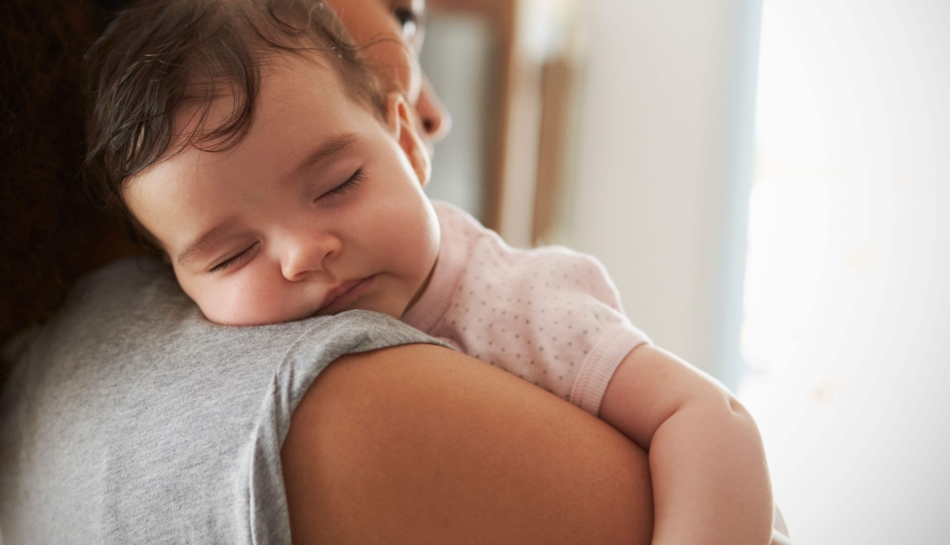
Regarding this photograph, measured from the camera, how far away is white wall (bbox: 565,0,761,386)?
2.08 m

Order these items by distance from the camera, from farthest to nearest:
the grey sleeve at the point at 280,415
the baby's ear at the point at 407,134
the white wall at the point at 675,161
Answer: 1. the white wall at the point at 675,161
2. the baby's ear at the point at 407,134
3. the grey sleeve at the point at 280,415

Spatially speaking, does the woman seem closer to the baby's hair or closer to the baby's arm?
the baby's arm

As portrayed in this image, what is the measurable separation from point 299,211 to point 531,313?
34 cm

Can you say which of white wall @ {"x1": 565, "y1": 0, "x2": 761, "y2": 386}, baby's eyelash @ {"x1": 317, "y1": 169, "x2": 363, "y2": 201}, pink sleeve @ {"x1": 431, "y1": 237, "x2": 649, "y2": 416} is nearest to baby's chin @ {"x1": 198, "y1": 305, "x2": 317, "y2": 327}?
baby's eyelash @ {"x1": 317, "y1": 169, "x2": 363, "y2": 201}

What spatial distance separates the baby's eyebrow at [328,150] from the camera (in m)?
0.74

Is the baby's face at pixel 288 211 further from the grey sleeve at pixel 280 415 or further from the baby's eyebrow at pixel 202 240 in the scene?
the grey sleeve at pixel 280 415

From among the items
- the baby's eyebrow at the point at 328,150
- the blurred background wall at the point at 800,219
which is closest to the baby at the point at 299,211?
the baby's eyebrow at the point at 328,150

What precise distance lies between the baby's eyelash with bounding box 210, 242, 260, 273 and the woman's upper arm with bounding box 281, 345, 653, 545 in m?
0.29

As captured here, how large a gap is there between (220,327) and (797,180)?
5.52ft

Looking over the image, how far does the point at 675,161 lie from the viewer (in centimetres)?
232

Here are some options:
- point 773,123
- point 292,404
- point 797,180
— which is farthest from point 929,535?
point 292,404

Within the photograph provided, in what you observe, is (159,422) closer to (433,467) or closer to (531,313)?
(433,467)

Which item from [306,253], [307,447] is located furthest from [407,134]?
[307,447]

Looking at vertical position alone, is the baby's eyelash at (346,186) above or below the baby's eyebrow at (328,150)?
below
